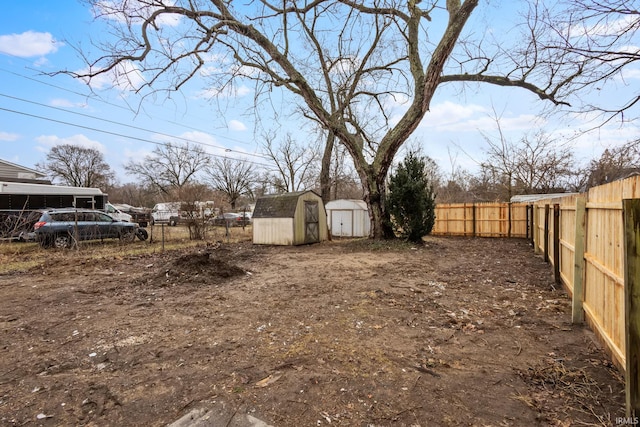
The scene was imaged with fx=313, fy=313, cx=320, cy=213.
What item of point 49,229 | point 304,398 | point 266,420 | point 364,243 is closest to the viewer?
point 266,420

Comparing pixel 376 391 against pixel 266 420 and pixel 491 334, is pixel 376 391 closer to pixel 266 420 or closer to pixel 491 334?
pixel 266 420

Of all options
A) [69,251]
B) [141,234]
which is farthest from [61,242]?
[141,234]

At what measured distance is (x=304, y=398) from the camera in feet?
8.09

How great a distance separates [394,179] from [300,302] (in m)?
9.11

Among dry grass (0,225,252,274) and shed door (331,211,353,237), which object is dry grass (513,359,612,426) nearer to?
dry grass (0,225,252,274)

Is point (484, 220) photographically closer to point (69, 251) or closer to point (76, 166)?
point (69, 251)

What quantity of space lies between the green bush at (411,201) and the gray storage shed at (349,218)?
163 inches

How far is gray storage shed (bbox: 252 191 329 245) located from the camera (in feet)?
43.4

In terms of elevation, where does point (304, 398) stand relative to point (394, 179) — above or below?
below

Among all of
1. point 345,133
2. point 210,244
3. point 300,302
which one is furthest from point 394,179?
point 300,302

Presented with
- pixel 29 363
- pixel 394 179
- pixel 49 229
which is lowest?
pixel 29 363

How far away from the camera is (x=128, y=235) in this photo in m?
13.0

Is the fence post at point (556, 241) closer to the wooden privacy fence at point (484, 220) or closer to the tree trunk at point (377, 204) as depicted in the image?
the tree trunk at point (377, 204)

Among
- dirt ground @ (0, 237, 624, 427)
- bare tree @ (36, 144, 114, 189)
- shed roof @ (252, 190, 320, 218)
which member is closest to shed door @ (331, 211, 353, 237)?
shed roof @ (252, 190, 320, 218)
